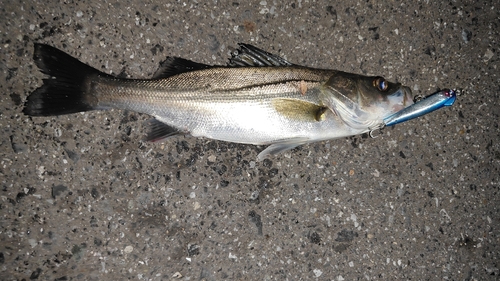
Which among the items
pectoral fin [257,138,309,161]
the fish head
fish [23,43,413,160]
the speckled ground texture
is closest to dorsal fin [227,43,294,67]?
fish [23,43,413,160]

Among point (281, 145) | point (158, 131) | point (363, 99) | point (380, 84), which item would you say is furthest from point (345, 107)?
point (158, 131)

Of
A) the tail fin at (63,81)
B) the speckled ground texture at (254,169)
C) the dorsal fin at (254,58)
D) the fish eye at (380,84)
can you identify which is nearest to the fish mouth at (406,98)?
the fish eye at (380,84)

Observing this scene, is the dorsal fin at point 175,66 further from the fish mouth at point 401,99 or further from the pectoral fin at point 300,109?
the fish mouth at point 401,99

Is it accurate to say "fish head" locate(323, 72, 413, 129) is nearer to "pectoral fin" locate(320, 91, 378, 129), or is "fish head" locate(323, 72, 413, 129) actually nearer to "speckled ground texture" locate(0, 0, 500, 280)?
"pectoral fin" locate(320, 91, 378, 129)

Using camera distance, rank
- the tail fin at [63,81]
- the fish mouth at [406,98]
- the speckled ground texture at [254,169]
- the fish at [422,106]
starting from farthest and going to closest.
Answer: the fish at [422,106] → the speckled ground texture at [254,169] → the fish mouth at [406,98] → the tail fin at [63,81]

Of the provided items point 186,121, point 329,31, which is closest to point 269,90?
point 186,121

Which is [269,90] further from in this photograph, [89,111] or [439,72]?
[439,72]
